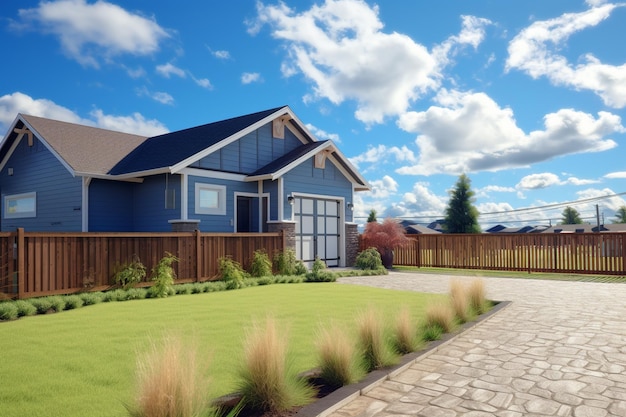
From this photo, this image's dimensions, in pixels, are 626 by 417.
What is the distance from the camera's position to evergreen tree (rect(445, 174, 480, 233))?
32812 millimetres

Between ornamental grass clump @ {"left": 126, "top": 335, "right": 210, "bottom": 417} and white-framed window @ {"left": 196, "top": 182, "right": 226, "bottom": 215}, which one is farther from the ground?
white-framed window @ {"left": 196, "top": 182, "right": 226, "bottom": 215}

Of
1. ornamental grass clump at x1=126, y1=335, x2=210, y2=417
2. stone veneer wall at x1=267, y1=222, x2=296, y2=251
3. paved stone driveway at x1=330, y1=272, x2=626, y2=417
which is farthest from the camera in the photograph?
stone veneer wall at x1=267, y1=222, x2=296, y2=251

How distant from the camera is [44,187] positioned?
18.3m

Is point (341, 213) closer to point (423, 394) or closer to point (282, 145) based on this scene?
point (282, 145)

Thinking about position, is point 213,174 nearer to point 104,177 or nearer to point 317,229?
point 104,177

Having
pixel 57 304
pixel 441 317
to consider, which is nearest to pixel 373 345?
pixel 441 317

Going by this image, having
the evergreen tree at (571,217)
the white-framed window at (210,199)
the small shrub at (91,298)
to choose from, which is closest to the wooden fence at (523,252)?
the white-framed window at (210,199)

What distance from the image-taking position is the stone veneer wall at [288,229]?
1612 centimetres

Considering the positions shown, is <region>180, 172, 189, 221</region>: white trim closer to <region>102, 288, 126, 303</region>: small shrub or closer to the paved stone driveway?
<region>102, 288, 126, 303</region>: small shrub

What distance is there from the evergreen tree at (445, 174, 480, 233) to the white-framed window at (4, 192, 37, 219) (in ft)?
83.3

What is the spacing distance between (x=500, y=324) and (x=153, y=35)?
35.6ft

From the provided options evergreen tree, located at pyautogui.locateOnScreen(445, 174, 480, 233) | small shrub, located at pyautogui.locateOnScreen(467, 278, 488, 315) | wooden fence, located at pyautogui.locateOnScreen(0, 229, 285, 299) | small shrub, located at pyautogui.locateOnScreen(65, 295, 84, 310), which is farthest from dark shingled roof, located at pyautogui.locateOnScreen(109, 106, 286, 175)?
evergreen tree, located at pyautogui.locateOnScreen(445, 174, 480, 233)

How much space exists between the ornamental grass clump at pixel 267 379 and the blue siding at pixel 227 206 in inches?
476

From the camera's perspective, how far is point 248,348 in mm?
3752
